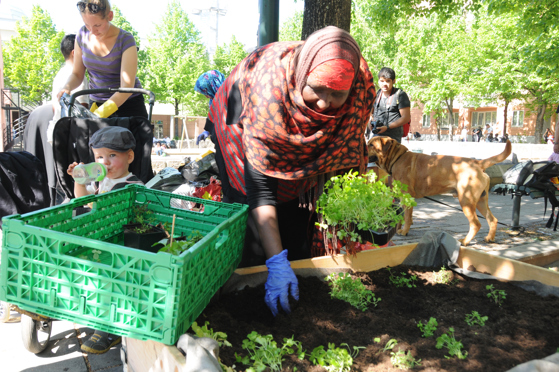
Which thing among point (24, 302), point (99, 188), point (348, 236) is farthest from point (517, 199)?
point (24, 302)

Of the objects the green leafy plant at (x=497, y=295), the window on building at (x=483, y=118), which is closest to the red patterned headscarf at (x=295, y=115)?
the green leafy plant at (x=497, y=295)

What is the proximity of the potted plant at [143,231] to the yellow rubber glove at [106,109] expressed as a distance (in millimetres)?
1426

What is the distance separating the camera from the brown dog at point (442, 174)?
5.35 m

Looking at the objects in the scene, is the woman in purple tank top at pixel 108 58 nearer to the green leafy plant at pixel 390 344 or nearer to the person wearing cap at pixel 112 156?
the person wearing cap at pixel 112 156

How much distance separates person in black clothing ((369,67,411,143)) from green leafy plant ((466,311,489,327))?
4136 millimetres

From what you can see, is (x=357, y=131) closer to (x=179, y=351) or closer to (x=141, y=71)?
(x=179, y=351)

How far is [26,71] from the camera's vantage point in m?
29.1

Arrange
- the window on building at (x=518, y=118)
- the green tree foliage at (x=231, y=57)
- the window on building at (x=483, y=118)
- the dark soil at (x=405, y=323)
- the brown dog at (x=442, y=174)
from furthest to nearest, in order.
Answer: the window on building at (x=483, y=118) → the window on building at (x=518, y=118) → the green tree foliage at (x=231, y=57) → the brown dog at (x=442, y=174) → the dark soil at (x=405, y=323)

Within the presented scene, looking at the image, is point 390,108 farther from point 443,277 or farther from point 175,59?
point 175,59

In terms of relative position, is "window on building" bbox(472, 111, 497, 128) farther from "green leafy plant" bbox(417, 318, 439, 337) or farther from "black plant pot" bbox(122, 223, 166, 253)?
"black plant pot" bbox(122, 223, 166, 253)

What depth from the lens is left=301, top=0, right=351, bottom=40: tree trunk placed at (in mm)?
4789

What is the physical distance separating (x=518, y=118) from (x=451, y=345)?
46.9m

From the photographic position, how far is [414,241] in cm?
533

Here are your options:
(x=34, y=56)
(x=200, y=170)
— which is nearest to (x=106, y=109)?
(x=200, y=170)
